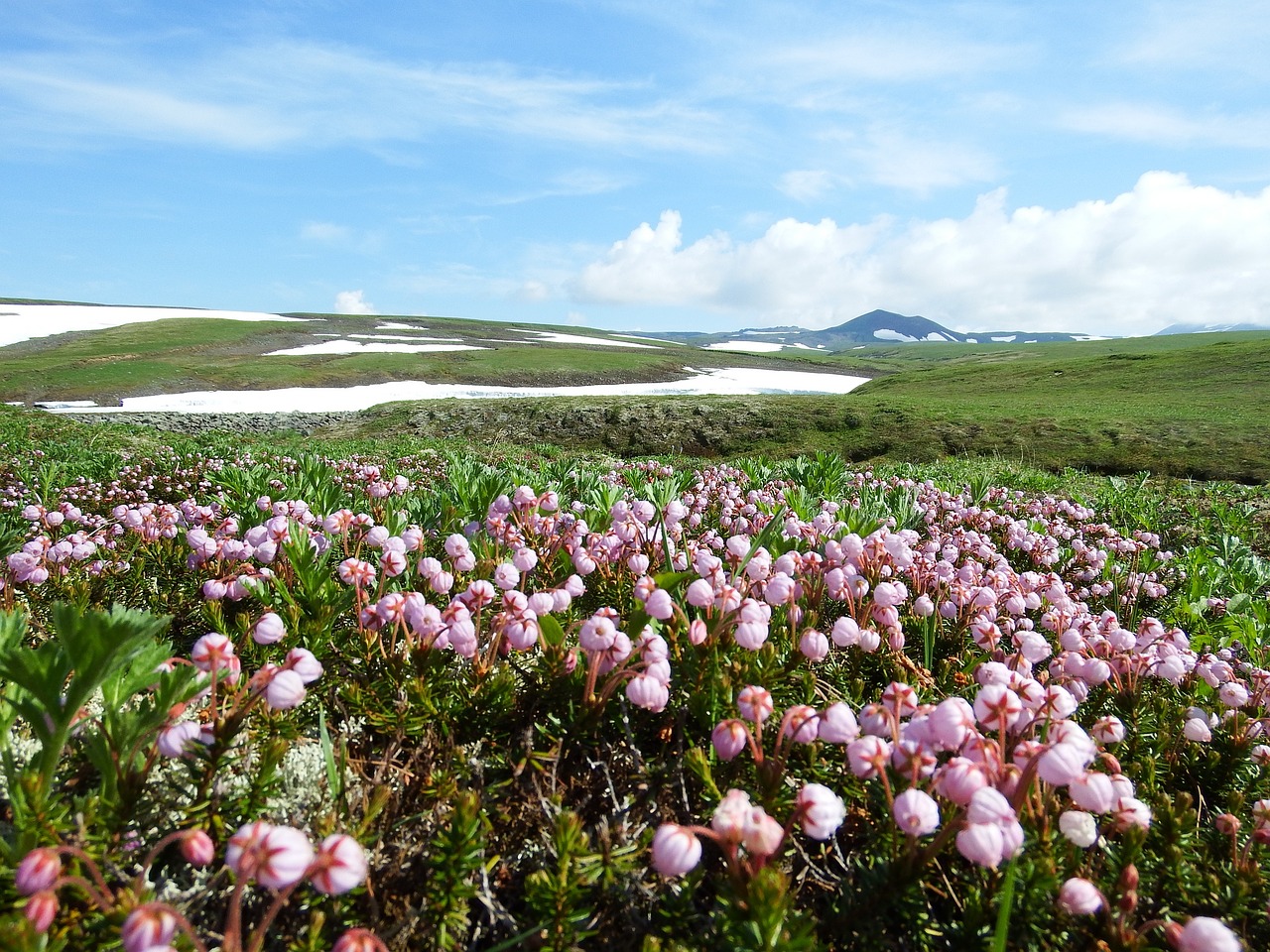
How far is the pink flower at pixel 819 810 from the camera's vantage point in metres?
1.58

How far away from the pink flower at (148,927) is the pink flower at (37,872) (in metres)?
0.25

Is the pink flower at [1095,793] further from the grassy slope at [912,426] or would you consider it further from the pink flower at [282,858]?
the grassy slope at [912,426]

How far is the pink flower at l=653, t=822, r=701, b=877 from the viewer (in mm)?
1498

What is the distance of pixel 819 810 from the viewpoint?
159 cm

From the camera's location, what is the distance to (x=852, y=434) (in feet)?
84.4

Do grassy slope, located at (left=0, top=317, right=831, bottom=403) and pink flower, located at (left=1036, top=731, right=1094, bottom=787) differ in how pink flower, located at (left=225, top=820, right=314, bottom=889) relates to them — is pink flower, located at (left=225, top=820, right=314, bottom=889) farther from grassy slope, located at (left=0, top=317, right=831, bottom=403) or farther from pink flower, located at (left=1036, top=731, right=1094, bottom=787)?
grassy slope, located at (left=0, top=317, right=831, bottom=403)

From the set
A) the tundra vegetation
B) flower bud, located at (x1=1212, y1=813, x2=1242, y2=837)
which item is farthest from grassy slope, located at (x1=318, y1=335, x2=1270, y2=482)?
flower bud, located at (x1=1212, y1=813, x2=1242, y2=837)

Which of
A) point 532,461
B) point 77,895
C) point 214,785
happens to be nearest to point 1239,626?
point 214,785

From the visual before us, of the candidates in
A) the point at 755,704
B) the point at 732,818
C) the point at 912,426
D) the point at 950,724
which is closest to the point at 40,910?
the point at 732,818

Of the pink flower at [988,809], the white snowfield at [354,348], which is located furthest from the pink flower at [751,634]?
the white snowfield at [354,348]

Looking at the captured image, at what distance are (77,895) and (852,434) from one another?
2625cm

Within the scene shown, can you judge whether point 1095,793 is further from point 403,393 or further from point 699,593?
point 403,393

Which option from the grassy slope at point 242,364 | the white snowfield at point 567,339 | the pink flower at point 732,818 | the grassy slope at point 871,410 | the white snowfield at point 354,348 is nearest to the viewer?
the pink flower at point 732,818

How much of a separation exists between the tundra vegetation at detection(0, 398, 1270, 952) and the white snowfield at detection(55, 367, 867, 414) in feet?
119
